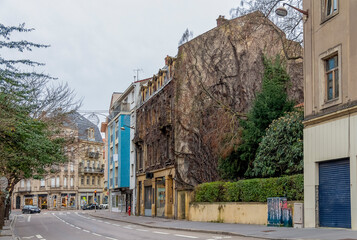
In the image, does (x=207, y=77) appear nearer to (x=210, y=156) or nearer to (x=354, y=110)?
(x=210, y=156)

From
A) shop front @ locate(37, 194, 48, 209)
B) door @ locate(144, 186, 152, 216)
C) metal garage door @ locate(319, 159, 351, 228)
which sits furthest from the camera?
shop front @ locate(37, 194, 48, 209)

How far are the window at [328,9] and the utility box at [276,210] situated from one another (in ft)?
25.5

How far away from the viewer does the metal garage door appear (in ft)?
58.8

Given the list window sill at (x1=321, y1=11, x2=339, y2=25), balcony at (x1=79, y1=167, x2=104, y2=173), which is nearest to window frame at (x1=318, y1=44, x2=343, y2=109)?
window sill at (x1=321, y1=11, x2=339, y2=25)

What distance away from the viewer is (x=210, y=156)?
1420 inches

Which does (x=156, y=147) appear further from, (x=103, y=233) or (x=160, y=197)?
(x=103, y=233)

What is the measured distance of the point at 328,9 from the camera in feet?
64.3

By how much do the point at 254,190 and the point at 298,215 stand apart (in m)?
4.73

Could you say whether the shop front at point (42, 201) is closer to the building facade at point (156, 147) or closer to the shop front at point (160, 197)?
the building facade at point (156, 147)

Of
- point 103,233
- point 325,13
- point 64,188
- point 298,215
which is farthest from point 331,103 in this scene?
point 64,188

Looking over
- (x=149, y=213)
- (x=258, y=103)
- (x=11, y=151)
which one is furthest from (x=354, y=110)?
(x=149, y=213)

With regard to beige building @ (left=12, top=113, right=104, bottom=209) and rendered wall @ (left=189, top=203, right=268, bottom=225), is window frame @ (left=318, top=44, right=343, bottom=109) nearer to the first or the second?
rendered wall @ (left=189, top=203, right=268, bottom=225)

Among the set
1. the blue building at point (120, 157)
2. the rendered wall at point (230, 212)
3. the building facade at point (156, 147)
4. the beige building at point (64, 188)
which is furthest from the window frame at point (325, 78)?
the beige building at point (64, 188)

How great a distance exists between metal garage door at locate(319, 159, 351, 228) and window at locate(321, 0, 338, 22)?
555cm
